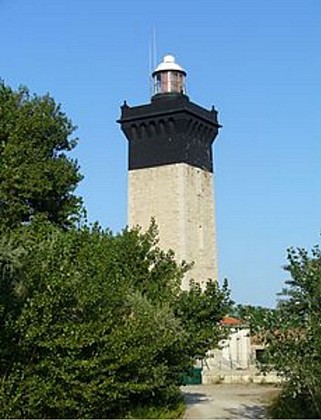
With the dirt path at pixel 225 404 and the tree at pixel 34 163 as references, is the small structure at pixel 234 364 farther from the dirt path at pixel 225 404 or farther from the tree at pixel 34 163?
the tree at pixel 34 163

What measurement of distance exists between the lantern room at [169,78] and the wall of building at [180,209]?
185 inches

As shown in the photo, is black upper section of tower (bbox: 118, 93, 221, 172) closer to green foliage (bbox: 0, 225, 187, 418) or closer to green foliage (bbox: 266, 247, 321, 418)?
green foliage (bbox: 0, 225, 187, 418)

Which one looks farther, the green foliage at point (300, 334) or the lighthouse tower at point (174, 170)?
the lighthouse tower at point (174, 170)

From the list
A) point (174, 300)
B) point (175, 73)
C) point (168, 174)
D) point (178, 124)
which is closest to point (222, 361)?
point (168, 174)

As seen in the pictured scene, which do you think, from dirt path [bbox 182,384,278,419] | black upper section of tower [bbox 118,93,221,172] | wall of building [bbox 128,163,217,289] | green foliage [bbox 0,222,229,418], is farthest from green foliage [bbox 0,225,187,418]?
black upper section of tower [bbox 118,93,221,172]

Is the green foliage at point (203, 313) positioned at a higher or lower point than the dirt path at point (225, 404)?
higher

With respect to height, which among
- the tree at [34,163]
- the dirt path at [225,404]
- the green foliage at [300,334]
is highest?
the tree at [34,163]

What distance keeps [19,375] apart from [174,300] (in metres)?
5.76

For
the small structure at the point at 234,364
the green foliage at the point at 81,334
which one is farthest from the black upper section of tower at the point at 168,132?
the green foliage at the point at 81,334

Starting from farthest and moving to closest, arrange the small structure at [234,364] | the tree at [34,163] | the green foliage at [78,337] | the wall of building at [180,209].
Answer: the wall of building at [180,209] < the small structure at [234,364] < the tree at [34,163] < the green foliage at [78,337]

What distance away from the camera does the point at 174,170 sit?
39.7m

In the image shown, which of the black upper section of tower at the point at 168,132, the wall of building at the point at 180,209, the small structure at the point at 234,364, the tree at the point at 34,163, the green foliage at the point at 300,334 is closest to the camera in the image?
the green foliage at the point at 300,334

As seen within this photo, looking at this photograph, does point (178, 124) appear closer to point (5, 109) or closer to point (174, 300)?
point (5, 109)

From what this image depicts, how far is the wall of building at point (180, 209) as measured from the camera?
3947 centimetres
